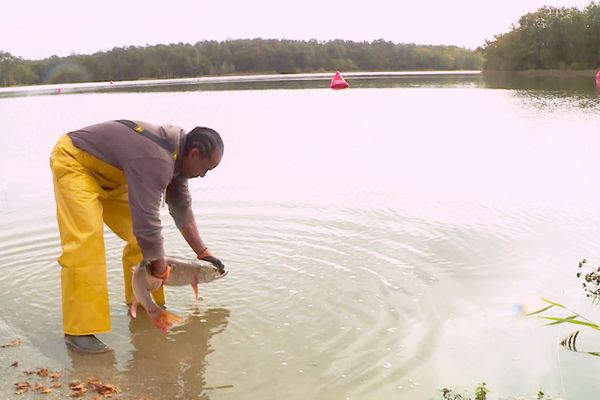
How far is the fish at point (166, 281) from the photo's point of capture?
392 centimetres

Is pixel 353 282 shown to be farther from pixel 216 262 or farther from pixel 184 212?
pixel 184 212

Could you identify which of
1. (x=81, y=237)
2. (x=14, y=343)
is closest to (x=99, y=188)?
(x=81, y=237)

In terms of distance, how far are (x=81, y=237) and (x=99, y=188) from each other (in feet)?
1.30

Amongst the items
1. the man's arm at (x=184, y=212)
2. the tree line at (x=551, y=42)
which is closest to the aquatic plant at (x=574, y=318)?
the man's arm at (x=184, y=212)

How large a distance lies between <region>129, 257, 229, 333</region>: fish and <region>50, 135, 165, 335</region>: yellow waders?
214 mm

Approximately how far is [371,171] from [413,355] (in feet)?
21.9

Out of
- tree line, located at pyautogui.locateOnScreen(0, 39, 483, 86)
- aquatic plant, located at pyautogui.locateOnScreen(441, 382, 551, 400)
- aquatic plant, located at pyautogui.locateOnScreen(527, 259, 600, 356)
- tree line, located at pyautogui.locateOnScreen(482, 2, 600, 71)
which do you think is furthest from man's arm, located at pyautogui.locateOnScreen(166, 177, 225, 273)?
tree line, located at pyautogui.locateOnScreen(0, 39, 483, 86)

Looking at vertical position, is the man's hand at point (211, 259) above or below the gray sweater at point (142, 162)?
below

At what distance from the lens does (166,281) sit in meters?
4.34

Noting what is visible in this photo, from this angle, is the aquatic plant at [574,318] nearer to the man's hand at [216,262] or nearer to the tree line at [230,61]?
the man's hand at [216,262]

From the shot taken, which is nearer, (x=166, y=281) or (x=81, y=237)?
(x=81, y=237)

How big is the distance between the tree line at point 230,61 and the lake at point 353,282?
88.5 m

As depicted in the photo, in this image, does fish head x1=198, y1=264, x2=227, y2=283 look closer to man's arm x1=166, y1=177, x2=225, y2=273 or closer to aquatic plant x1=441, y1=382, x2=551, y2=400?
man's arm x1=166, y1=177, x2=225, y2=273

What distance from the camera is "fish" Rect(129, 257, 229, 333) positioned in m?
3.92
